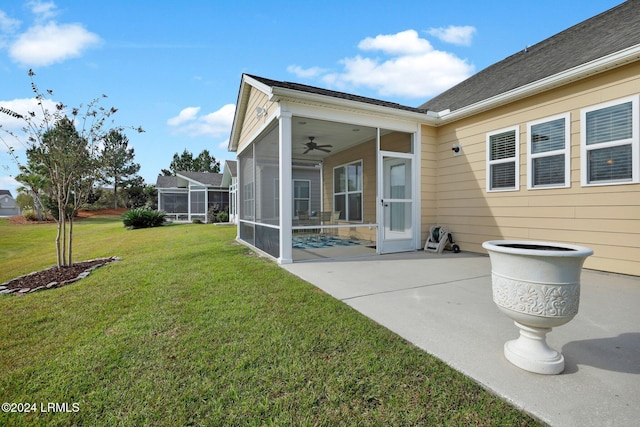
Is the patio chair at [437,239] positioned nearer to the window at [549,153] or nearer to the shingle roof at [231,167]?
the window at [549,153]

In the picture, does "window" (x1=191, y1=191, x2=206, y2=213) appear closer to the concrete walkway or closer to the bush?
the bush

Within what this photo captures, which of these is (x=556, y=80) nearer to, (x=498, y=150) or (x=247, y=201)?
(x=498, y=150)

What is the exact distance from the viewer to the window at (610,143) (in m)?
3.97

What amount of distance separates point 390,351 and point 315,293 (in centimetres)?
150

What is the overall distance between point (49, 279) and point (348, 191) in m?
7.27

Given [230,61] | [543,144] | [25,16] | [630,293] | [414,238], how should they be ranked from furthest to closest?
[230,61]
[414,238]
[25,16]
[543,144]
[630,293]

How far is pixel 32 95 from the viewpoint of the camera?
5.07m

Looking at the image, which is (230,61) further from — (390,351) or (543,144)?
(390,351)

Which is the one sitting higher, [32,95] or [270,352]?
[32,95]

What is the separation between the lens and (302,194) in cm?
1159

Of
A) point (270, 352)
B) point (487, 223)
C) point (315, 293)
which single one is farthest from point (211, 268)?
point (487, 223)

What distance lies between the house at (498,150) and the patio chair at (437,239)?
0.18 metres

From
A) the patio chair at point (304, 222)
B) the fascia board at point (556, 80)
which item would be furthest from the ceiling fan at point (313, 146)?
the fascia board at point (556, 80)

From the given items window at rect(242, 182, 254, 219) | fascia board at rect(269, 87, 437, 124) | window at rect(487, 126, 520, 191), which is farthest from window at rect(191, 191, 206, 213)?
window at rect(487, 126, 520, 191)
